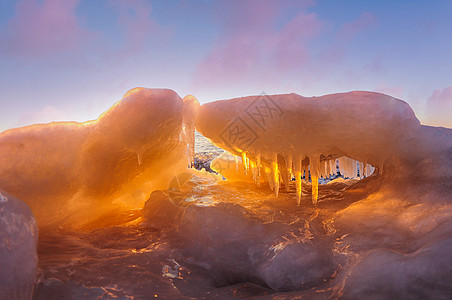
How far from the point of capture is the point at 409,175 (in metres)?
3.22

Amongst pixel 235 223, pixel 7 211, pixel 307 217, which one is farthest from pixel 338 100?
pixel 7 211

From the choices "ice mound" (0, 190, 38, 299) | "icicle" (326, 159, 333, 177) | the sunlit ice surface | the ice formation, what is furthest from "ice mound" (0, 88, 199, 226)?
"icicle" (326, 159, 333, 177)

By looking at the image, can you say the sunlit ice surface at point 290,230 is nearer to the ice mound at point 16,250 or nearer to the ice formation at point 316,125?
the ice formation at point 316,125

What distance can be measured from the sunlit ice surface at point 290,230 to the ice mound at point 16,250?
23 centimetres

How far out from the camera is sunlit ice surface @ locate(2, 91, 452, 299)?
197cm

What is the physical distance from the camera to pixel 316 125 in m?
3.28

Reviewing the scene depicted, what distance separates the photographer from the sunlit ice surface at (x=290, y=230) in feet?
6.48

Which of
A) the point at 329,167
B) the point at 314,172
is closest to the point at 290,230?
the point at 314,172

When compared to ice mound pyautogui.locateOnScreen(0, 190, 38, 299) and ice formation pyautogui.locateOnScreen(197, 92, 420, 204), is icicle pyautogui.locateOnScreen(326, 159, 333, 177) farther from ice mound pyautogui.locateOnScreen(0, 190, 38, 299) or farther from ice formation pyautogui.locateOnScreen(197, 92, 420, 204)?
ice mound pyautogui.locateOnScreen(0, 190, 38, 299)

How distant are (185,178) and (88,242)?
2928mm

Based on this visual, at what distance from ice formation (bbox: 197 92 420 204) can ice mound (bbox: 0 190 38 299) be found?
227cm

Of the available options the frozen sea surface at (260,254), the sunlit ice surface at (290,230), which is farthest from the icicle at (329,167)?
the frozen sea surface at (260,254)

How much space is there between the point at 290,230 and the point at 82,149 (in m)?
2.52

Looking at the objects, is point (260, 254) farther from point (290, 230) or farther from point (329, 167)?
point (329, 167)
